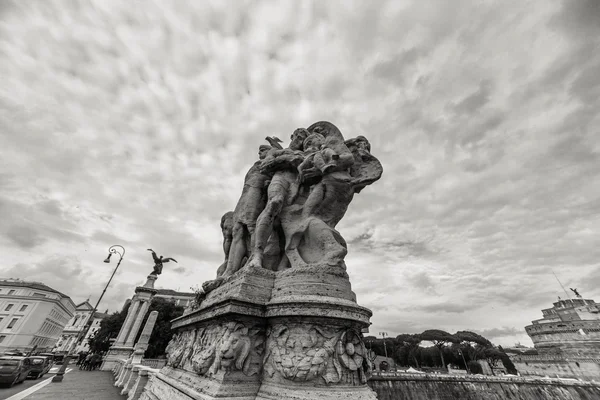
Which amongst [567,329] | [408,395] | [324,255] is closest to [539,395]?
[408,395]

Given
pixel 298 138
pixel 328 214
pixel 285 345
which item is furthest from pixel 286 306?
pixel 298 138

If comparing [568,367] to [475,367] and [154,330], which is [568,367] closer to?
[475,367]

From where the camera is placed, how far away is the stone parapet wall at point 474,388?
14.3 ft

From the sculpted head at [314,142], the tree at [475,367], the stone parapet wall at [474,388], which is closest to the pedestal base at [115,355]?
the stone parapet wall at [474,388]

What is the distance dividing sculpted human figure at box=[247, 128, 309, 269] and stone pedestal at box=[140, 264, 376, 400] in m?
0.83

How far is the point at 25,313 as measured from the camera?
45531mm

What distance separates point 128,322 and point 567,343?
5590 cm

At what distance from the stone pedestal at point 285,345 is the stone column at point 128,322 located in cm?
2456

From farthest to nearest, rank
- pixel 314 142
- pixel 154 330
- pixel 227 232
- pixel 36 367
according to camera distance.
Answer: pixel 154 330, pixel 36 367, pixel 227 232, pixel 314 142

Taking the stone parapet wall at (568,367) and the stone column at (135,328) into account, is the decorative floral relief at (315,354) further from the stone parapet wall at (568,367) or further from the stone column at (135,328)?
the stone parapet wall at (568,367)

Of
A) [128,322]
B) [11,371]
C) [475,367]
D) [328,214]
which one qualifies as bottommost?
[11,371]

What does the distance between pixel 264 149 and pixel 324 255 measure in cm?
324

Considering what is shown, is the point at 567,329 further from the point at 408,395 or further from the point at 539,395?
the point at 408,395

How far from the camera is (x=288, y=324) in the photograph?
2984 millimetres
